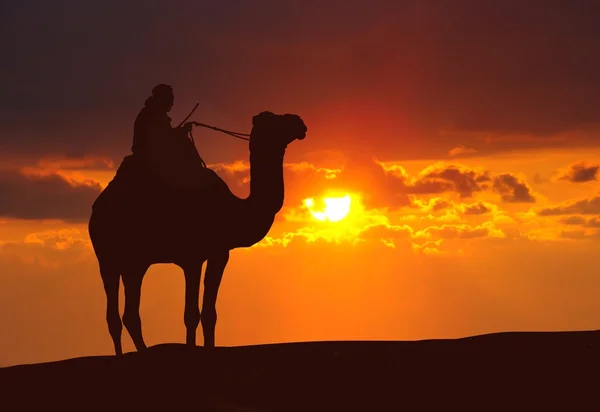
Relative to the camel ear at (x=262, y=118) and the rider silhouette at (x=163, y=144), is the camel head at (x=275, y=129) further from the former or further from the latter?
the rider silhouette at (x=163, y=144)

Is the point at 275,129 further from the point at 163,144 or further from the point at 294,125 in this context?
the point at 163,144

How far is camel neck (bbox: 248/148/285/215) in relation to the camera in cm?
2472

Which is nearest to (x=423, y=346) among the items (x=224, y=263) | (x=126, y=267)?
(x=224, y=263)

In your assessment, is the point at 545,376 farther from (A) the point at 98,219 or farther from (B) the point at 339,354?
(A) the point at 98,219

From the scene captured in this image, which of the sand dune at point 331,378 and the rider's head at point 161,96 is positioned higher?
the rider's head at point 161,96

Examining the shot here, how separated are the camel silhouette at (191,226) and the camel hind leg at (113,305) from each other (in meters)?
0.02

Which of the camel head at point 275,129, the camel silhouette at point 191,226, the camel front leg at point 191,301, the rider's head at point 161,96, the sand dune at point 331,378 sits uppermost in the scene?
the rider's head at point 161,96

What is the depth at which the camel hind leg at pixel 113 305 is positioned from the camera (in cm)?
2522

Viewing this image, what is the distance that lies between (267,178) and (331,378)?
15.4 feet

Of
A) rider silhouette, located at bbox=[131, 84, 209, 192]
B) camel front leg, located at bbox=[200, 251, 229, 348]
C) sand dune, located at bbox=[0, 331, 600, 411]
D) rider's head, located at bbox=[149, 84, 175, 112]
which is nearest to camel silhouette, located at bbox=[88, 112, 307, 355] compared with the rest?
camel front leg, located at bbox=[200, 251, 229, 348]

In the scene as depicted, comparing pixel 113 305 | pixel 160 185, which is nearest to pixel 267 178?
pixel 160 185

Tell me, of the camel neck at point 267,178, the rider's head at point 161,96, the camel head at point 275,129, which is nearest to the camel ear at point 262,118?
the camel head at point 275,129

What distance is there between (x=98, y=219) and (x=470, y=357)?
28.0ft

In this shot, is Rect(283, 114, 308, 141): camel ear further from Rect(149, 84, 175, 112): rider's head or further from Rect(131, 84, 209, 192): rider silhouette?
Rect(149, 84, 175, 112): rider's head
